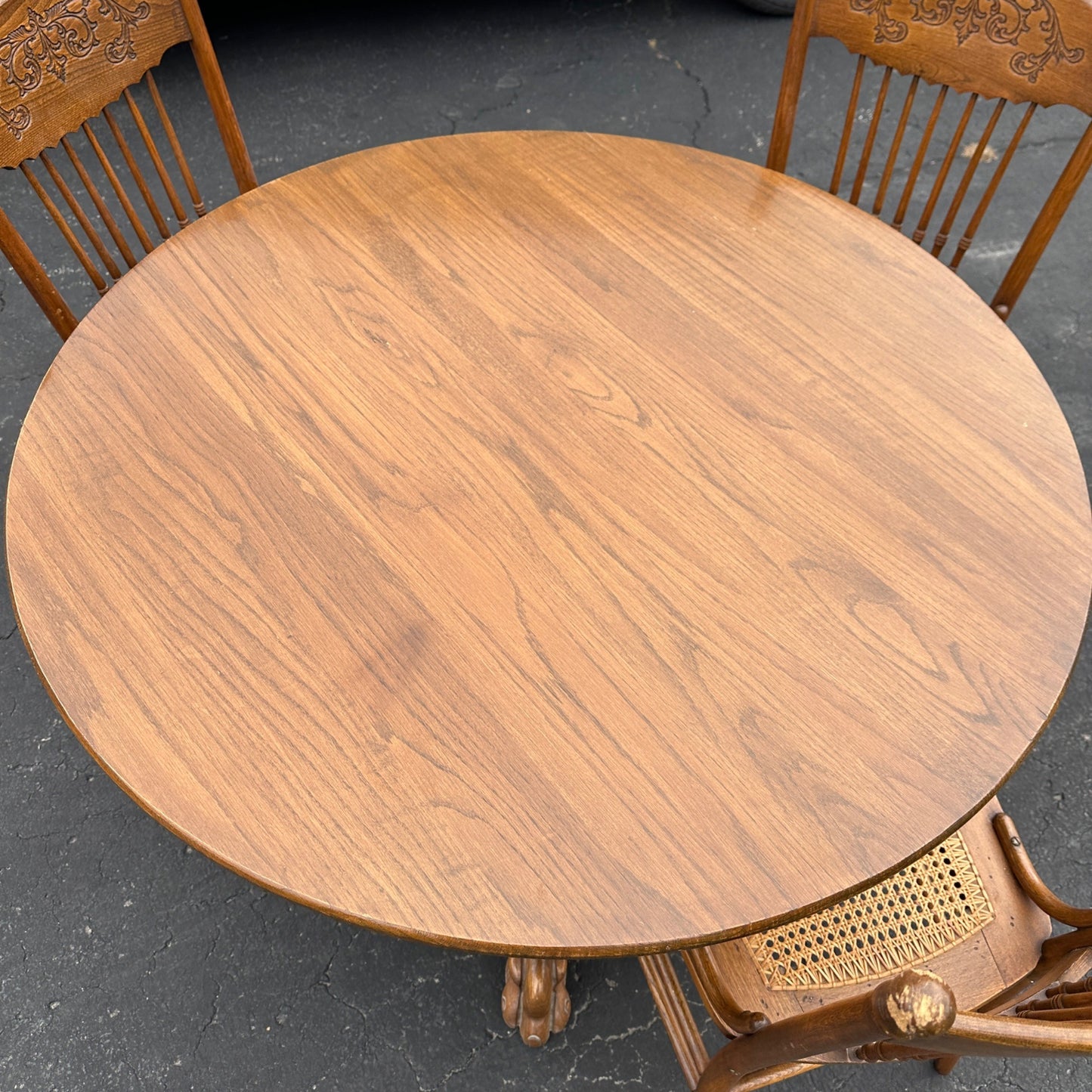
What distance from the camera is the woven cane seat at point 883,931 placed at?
48.7 inches

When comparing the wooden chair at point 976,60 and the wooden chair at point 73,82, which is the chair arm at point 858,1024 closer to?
the wooden chair at point 976,60

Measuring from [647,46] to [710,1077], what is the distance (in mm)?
3286

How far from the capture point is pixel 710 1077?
1.17 metres

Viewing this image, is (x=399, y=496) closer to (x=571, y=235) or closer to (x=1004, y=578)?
(x=571, y=235)

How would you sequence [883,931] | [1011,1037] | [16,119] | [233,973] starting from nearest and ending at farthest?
1. [1011,1037]
2. [883,931]
3. [16,119]
4. [233,973]

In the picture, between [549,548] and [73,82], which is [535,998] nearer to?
[549,548]

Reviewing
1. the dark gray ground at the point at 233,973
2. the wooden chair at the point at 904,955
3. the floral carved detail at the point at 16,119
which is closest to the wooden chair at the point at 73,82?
the floral carved detail at the point at 16,119

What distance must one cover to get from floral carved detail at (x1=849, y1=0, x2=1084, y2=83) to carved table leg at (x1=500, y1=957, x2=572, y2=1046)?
1.68m

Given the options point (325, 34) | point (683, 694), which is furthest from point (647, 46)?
point (683, 694)

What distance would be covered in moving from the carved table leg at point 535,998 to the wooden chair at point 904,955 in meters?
0.24

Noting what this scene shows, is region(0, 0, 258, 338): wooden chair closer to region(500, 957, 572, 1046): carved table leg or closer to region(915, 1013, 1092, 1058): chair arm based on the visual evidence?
region(500, 957, 572, 1046): carved table leg

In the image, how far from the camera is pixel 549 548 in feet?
3.82

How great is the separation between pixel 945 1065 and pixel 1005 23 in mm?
1740

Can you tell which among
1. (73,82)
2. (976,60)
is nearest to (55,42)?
(73,82)
